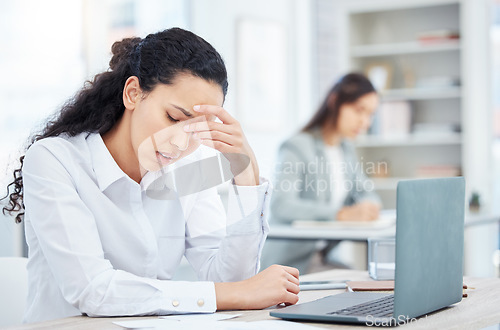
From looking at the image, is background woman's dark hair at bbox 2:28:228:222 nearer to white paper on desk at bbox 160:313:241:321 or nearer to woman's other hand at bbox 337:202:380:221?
white paper on desk at bbox 160:313:241:321

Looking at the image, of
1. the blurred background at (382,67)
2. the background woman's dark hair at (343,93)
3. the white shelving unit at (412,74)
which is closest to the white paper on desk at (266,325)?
the background woman's dark hair at (343,93)

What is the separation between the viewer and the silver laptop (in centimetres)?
111

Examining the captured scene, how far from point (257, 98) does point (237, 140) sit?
3.45 m

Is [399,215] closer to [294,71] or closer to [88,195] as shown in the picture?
[88,195]

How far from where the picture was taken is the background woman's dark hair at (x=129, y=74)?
1.50 meters

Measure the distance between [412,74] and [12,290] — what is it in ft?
13.7

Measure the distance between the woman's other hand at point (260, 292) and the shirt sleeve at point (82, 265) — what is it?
3cm

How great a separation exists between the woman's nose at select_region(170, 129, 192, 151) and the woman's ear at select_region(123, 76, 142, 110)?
0.14 m

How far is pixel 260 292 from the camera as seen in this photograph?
4.35 ft

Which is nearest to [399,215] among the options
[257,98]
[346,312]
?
[346,312]

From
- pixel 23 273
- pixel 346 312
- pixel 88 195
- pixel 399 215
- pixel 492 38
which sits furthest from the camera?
pixel 492 38

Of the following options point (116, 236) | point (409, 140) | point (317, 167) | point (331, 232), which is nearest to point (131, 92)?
point (116, 236)

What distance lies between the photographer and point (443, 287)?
49.7 inches

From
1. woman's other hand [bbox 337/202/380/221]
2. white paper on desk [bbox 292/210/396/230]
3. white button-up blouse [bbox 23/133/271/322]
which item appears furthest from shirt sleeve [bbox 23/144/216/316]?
woman's other hand [bbox 337/202/380/221]
